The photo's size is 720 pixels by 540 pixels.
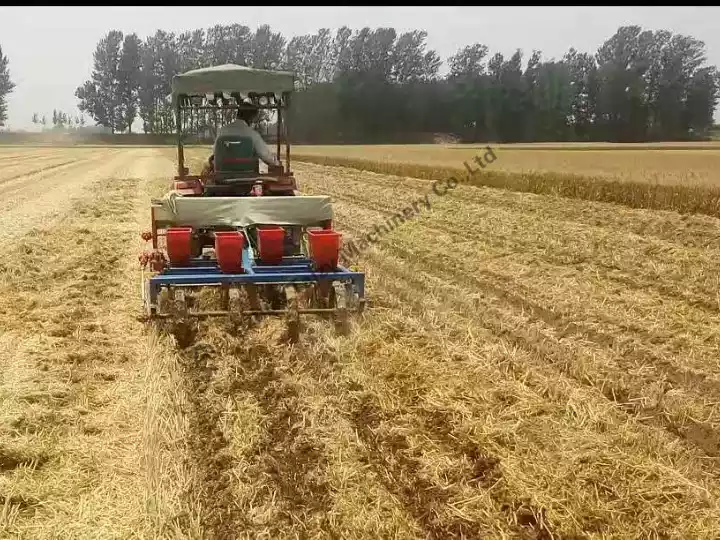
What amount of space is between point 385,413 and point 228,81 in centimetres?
489

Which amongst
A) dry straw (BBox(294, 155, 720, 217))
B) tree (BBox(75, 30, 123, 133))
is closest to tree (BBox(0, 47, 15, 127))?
tree (BBox(75, 30, 123, 133))

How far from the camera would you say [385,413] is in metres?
4.05

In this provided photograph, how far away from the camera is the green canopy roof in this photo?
732 cm

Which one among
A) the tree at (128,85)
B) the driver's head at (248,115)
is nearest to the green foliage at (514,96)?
the tree at (128,85)

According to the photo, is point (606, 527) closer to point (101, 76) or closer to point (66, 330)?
point (66, 330)

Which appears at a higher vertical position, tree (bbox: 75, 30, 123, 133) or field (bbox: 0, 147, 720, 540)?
→ tree (bbox: 75, 30, 123, 133)

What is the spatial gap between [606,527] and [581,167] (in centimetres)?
1945

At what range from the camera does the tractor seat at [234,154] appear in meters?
7.97

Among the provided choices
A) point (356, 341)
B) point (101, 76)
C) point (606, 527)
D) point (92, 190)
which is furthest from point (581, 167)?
point (101, 76)

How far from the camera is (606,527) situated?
2.88 metres

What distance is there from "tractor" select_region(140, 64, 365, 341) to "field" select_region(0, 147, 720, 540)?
29 cm

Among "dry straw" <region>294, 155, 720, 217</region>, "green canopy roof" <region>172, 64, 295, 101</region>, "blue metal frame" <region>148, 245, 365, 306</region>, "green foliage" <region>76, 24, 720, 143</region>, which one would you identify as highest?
"green foliage" <region>76, 24, 720, 143</region>

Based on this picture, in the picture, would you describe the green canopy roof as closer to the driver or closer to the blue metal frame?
the driver

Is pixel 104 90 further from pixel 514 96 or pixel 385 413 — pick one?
pixel 385 413
